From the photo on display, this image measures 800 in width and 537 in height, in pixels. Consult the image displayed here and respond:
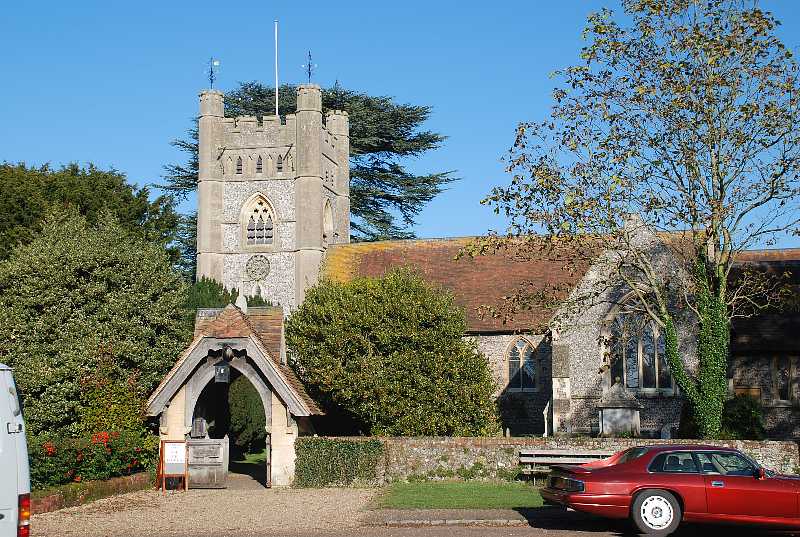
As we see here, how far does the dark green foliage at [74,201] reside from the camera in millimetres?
33812

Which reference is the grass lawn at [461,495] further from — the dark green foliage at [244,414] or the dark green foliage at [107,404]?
the dark green foliage at [244,414]

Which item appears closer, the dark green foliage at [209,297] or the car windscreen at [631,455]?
the car windscreen at [631,455]

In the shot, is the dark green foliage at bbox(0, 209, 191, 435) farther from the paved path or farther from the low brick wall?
the paved path

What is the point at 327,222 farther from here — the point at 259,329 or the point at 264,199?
the point at 259,329

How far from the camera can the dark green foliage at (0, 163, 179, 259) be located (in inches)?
1331

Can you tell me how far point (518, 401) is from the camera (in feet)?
119

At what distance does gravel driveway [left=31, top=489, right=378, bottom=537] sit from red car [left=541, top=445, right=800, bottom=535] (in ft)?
13.3

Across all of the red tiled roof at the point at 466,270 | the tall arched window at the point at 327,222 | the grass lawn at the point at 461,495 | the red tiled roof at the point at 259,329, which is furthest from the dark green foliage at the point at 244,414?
the tall arched window at the point at 327,222

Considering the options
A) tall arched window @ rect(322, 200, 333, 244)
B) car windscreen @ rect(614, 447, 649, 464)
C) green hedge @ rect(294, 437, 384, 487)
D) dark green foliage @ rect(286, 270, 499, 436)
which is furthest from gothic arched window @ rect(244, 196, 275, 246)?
car windscreen @ rect(614, 447, 649, 464)

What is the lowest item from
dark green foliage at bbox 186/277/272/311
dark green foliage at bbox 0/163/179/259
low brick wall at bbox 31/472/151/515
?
low brick wall at bbox 31/472/151/515

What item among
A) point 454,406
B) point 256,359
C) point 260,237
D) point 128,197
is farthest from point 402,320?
point 260,237

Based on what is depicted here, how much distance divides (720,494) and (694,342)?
15610 millimetres

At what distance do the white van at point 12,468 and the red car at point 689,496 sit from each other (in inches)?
310

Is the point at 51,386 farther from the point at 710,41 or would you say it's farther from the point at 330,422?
the point at 710,41
